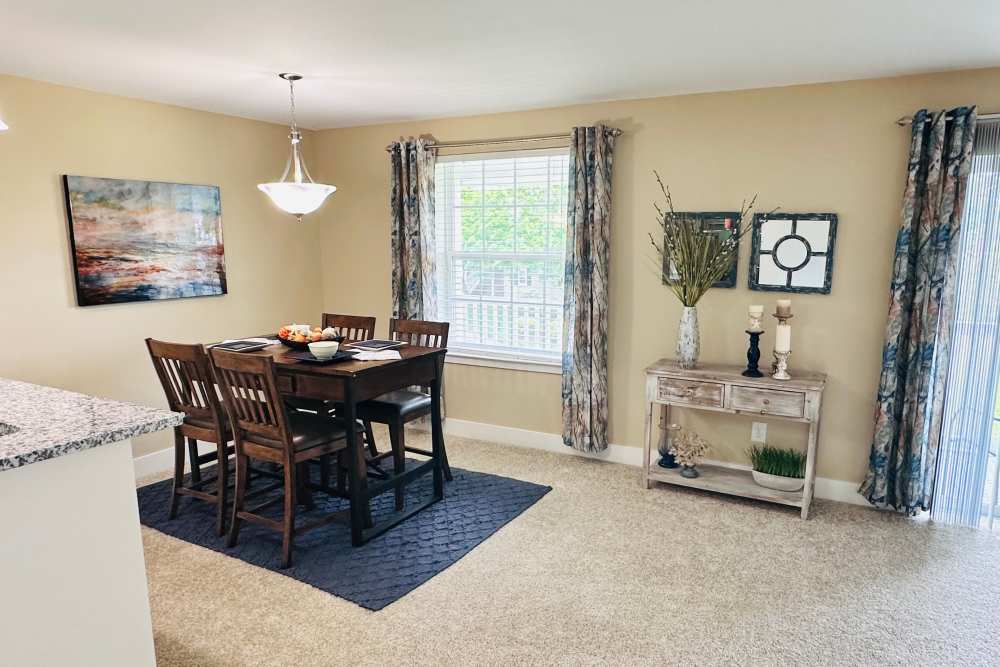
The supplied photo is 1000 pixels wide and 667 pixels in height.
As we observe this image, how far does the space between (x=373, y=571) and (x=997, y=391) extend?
3335 millimetres

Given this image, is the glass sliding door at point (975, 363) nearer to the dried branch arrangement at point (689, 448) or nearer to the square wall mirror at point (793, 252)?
the square wall mirror at point (793, 252)

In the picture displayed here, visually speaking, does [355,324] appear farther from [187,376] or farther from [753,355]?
[753,355]

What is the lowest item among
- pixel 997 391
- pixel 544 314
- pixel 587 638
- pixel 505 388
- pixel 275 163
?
pixel 587 638

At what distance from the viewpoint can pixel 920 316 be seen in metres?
3.31

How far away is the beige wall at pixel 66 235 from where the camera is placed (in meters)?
3.46

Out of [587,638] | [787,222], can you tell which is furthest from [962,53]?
[587,638]

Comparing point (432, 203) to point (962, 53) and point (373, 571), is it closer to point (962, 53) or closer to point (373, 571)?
point (373, 571)

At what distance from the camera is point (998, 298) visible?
3230mm

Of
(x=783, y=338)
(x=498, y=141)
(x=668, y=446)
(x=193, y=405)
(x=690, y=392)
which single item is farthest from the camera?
(x=498, y=141)

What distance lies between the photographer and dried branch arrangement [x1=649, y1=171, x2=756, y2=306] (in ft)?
12.3

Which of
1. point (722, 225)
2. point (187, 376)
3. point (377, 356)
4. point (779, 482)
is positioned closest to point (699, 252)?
point (722, 225)

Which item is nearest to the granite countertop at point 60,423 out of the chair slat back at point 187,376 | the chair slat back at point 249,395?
the chair slat back at point 249,395

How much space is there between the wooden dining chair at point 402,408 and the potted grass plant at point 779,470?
188 centimetres

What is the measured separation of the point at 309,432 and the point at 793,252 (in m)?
2.90
